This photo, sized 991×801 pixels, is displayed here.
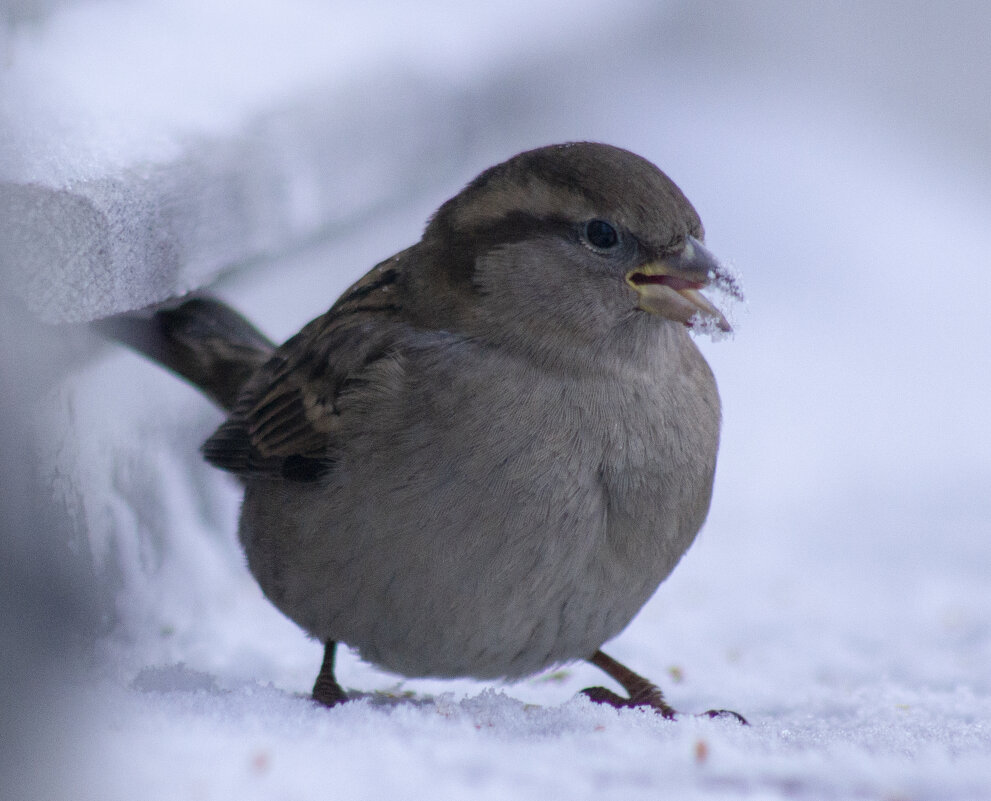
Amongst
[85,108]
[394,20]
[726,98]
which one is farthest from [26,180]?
[726,98]

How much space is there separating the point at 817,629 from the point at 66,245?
5.50 feet

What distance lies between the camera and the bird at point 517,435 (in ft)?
5.56

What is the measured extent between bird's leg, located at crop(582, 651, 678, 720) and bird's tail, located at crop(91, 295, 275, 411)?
0.86 m

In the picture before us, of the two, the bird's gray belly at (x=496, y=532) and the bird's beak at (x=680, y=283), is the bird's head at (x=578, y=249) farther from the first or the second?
the bird's gray belly at (x=496, y=532)

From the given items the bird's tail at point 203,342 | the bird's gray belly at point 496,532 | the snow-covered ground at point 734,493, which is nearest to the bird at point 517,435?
the bird's gray belly at point 496,532

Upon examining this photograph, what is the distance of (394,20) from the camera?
3.57 metres

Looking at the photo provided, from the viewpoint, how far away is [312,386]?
2.01m

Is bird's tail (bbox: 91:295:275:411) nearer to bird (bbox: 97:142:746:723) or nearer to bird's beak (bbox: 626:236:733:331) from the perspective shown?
Result: bird (bbox: 97:142:746:723)

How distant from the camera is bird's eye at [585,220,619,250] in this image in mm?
1759

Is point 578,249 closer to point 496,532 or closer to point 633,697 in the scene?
point 496,532

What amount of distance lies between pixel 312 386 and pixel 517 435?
0.45 meters

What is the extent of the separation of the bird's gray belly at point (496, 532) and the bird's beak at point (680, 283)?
16cm

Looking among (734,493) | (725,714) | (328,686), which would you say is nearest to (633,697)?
(725,714)

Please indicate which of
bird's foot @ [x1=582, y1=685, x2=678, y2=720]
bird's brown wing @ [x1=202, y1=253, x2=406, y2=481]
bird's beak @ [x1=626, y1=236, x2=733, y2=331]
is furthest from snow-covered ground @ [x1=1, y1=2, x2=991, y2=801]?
bird's beak @ [x1=626, y1=236, x2=733, y2=331]
